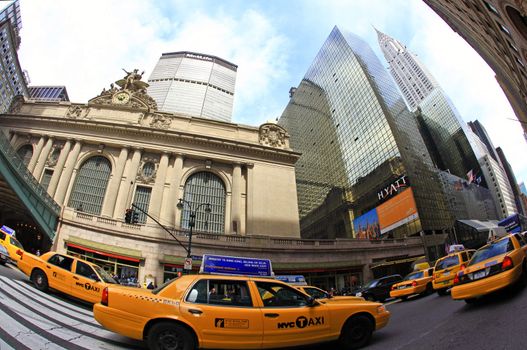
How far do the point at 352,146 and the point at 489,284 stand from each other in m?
58.7

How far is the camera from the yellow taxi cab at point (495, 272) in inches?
260

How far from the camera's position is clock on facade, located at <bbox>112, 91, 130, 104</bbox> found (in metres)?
35.2

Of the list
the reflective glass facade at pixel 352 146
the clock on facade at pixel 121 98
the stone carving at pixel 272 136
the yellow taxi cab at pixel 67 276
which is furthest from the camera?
the reflective glass facade at pixel 352 146

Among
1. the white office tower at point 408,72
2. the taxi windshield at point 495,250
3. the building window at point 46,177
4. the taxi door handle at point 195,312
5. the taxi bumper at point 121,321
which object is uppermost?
the white office tower at point 408,72

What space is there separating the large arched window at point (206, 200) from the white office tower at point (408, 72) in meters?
131

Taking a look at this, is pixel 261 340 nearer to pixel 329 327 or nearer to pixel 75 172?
pixel 329 327

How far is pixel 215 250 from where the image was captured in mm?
25328

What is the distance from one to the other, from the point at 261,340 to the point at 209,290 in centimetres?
118

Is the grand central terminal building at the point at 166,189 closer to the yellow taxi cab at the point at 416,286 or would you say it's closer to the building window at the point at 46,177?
the building window at the point at 46,177

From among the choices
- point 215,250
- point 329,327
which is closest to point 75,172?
point 215,250

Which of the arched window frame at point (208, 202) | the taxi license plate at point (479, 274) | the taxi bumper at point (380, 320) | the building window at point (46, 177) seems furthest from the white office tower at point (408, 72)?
the taxi bumper at point (380, 320)

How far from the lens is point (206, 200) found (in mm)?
30938

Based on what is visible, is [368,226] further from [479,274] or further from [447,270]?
[479,274]

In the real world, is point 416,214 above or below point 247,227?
above
